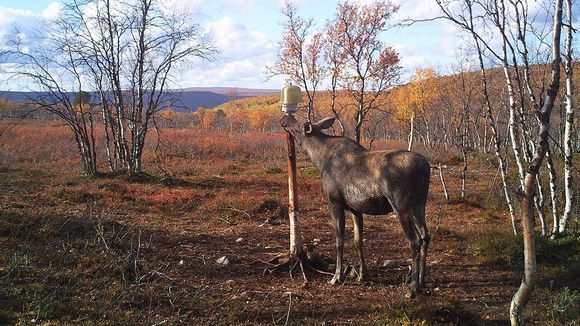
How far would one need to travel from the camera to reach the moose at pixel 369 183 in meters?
5.65

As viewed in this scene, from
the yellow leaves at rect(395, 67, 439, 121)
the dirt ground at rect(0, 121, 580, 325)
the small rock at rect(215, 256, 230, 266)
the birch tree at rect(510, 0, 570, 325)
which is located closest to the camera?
the birch tree at rect(510, 0, 570, 325)

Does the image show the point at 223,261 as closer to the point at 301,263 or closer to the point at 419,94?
the point at 301,263

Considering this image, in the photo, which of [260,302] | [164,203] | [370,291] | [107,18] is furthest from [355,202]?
[107,18]

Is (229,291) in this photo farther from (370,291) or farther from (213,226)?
(213,226)

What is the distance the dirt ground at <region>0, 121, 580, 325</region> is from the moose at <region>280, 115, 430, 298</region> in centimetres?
69

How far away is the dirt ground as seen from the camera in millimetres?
5152

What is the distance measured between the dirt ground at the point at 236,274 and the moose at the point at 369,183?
2.25ft

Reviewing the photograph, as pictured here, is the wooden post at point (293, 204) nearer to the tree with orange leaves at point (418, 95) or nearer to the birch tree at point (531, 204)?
the birch tree at point (531, 204)

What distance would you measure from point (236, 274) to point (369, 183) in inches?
105

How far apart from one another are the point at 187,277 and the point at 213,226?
158 inches

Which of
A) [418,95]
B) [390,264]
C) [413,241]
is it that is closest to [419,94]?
[418,95]

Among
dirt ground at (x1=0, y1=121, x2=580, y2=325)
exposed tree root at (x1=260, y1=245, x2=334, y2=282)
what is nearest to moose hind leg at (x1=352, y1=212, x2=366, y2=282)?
dirt ground at (x1=0, y1=121, x2=580, y2=325)

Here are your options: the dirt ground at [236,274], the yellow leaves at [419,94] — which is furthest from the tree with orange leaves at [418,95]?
the dirt ground at [236,274]

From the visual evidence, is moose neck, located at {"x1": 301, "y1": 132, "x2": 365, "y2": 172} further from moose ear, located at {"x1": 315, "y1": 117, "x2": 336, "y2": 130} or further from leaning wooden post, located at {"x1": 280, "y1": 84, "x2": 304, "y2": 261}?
leaning wooden post, located at {"x1": 280, "y1": 84, "x2": 304, "y2": 261}
